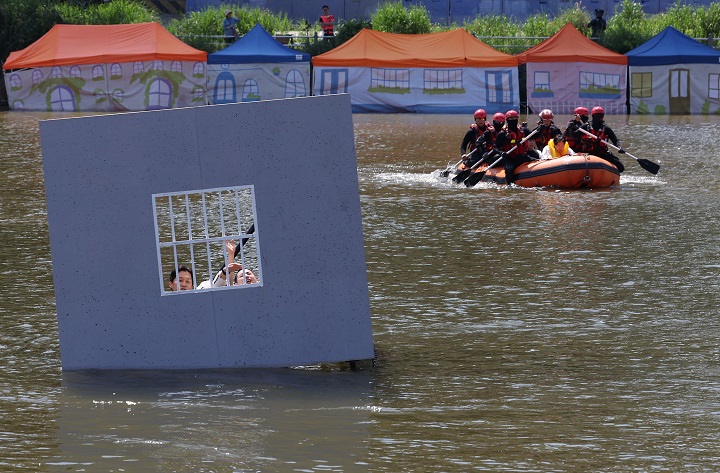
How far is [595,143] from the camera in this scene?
2352 centimetres

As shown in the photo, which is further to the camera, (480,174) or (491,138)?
(491,138)

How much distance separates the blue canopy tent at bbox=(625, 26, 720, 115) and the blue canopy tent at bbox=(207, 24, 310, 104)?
35.9 ft

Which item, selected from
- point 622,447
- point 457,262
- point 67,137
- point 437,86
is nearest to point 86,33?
point 437,86

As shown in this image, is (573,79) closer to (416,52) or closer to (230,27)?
(416,52)

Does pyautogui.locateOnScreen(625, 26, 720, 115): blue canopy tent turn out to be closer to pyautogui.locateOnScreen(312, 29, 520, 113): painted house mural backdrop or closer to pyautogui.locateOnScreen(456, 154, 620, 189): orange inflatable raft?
pyautogui.locateOnScreen(312, 29, 520, 113): painted house mural backdrop

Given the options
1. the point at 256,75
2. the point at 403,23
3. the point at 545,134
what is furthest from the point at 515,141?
the point at 403,23

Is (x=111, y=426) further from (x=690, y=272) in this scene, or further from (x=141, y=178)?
(x=690, y=272)

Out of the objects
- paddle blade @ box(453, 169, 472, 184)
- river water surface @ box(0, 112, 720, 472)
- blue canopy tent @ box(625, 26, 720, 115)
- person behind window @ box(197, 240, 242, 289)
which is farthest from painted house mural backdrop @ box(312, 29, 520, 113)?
person behind window @ box(197, 240, 242, 289)

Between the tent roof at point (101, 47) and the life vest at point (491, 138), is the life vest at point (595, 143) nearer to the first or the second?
the life vest at point (491, 138)

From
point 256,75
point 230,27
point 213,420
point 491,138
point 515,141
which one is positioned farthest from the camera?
point 230,27

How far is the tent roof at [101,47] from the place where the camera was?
127 ft

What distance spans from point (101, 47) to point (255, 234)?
101 feet

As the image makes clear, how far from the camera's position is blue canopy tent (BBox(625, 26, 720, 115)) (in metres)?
38.6

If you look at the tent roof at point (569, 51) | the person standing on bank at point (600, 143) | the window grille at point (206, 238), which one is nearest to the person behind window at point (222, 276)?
A: the window grille at point (206, 238)
